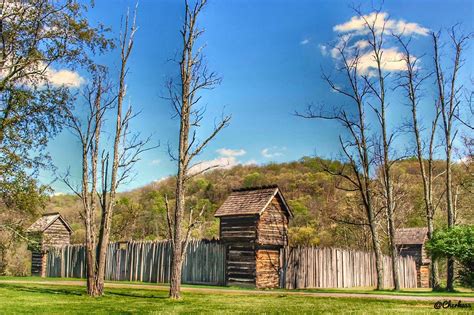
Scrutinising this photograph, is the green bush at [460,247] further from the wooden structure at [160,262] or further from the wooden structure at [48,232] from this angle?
the wooden structure at [48,232]

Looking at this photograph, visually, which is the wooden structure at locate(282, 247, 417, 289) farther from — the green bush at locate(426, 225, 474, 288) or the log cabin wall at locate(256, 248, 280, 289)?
the green bush at locate(426, 225, 474, 288)

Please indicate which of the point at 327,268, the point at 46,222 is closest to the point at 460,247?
the point at 327,268

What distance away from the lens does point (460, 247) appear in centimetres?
1714

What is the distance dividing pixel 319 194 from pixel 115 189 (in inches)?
2960

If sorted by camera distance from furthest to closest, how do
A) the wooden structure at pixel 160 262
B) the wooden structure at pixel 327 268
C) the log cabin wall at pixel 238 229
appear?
the wooden structure at pixel 160 262
the wooden structure at pixel 327 268
the log cabin wall at pixel 238 229

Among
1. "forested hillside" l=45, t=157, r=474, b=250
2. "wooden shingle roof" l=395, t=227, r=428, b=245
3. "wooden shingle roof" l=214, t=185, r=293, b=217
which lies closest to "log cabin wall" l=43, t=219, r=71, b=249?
"forested hillside" l=45, t=157, r=474, b=250

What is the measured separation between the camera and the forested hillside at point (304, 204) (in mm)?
47094

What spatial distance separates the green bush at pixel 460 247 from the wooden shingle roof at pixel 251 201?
11206 mm

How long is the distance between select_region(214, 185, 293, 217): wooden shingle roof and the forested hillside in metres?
1.84

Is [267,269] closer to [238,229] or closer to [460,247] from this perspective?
Result: [238,229]

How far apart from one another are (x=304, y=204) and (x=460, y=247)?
62660 mm

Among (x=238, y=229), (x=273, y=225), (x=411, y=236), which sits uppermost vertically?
(x=273, y=225)

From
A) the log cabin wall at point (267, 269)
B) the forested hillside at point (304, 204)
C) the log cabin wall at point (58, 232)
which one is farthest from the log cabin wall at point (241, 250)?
the log cabin wall at point (58, 232)

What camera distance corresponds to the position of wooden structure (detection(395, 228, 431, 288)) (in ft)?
151
